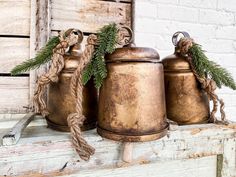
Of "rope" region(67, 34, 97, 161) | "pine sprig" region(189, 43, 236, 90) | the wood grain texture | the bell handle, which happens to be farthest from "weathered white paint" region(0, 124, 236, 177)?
the wood grain texture

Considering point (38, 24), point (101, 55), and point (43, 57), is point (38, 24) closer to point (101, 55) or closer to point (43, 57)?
point (43, 57)

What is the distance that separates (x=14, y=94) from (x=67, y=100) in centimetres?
39

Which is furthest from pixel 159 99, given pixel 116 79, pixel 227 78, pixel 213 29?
pixel 213 29

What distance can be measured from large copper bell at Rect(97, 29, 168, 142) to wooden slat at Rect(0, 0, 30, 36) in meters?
0.49

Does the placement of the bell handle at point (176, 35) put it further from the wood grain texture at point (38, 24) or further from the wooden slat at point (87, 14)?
the wood grain texture at point (38, 24)

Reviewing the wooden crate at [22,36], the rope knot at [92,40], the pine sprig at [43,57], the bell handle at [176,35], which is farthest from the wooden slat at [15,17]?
the bell handle at [176,35]

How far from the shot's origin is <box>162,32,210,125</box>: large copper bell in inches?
25.6

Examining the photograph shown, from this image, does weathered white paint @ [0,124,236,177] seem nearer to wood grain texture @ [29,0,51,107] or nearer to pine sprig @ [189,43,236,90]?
pine sprig @ [189,43,236,90]

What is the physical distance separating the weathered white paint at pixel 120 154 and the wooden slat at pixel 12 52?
0.33 metres

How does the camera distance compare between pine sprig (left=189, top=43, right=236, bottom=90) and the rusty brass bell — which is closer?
the rusty brass bell

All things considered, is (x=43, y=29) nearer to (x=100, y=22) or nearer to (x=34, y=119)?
(x=100, y=22)

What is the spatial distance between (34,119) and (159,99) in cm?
43

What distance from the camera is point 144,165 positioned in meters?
0.62

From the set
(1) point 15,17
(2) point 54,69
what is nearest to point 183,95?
(2) point 54,69
